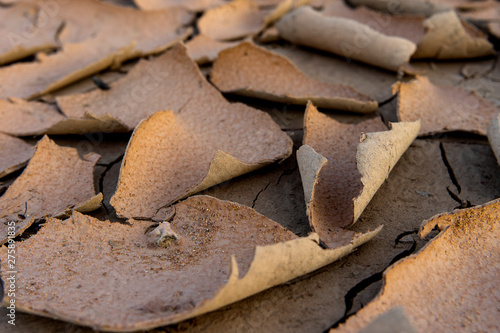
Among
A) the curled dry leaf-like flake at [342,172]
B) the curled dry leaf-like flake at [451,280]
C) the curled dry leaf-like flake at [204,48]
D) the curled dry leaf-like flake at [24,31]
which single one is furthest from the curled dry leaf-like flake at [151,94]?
the curled dry leaf-like flake at [451,280]

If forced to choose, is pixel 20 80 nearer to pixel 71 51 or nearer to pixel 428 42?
pixel 71 51

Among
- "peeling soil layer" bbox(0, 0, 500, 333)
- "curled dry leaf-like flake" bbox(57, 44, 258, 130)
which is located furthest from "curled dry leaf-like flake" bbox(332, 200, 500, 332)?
"curled dry leaf-like flake" bbox(57, 44, 258, 130)

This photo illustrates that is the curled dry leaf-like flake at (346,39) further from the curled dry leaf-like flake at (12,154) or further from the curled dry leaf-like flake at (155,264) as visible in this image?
the curled dry leaf-like flake at (12,154)

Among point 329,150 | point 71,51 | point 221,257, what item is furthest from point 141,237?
point 71,51

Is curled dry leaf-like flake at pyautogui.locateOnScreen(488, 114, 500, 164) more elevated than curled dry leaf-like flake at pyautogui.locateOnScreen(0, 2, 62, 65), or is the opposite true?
curled dry leaf-like flake at pyautogui.locateOnScreen(0, 2, 62, 65)

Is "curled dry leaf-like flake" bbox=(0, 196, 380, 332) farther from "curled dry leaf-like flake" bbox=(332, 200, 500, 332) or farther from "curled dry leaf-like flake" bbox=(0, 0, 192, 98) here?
"curled dry leaf-like flake" bbox=(0, 0, 192, 98)

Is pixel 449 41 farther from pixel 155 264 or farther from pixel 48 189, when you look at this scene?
pixel 48 189

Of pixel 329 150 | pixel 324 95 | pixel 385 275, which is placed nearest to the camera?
pixel 385 275
